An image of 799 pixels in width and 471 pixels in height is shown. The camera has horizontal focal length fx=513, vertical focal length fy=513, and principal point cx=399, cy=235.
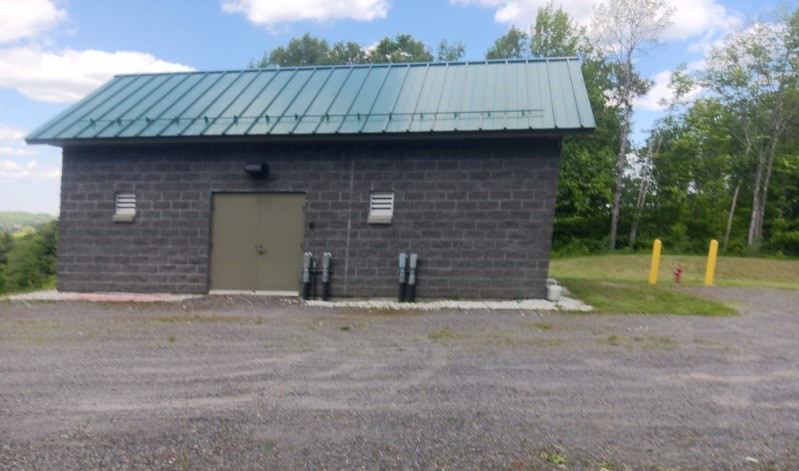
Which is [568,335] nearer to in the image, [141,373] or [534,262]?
[534,262]

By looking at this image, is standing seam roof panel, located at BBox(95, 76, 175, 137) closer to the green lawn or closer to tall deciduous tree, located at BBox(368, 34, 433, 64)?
the green lawn

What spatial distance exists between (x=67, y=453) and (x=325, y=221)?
23.4 ft

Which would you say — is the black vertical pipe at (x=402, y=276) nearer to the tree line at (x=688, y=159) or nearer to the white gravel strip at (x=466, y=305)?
the white gravel strip at (x=466, y=305)

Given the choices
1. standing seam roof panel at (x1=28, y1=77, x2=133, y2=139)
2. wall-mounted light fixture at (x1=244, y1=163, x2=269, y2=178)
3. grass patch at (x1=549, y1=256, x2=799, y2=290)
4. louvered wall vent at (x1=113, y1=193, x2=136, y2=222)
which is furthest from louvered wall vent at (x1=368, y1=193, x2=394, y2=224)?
grass patch at (x1=549, y1=256, x2=799, y2=290)

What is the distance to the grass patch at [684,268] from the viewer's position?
1884 centimetres

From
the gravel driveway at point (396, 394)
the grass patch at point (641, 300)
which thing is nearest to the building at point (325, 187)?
the grass patch at point (641, 300)

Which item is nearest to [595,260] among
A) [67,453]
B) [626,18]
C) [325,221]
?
[626,18]

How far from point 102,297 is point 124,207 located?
1.92 meters

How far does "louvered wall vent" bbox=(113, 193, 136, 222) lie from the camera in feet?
35.3

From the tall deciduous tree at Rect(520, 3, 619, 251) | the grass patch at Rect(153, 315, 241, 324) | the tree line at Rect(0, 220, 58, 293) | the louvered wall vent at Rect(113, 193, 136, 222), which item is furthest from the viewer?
the tall deciduous tree at Rect(520, 3, 619, 251)

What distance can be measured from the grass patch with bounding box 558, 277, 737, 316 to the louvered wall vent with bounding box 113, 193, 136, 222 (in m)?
9.45

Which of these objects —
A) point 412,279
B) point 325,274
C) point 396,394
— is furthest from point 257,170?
point 396,394

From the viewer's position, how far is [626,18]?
27.2 m

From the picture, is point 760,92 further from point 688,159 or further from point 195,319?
point 195,319
